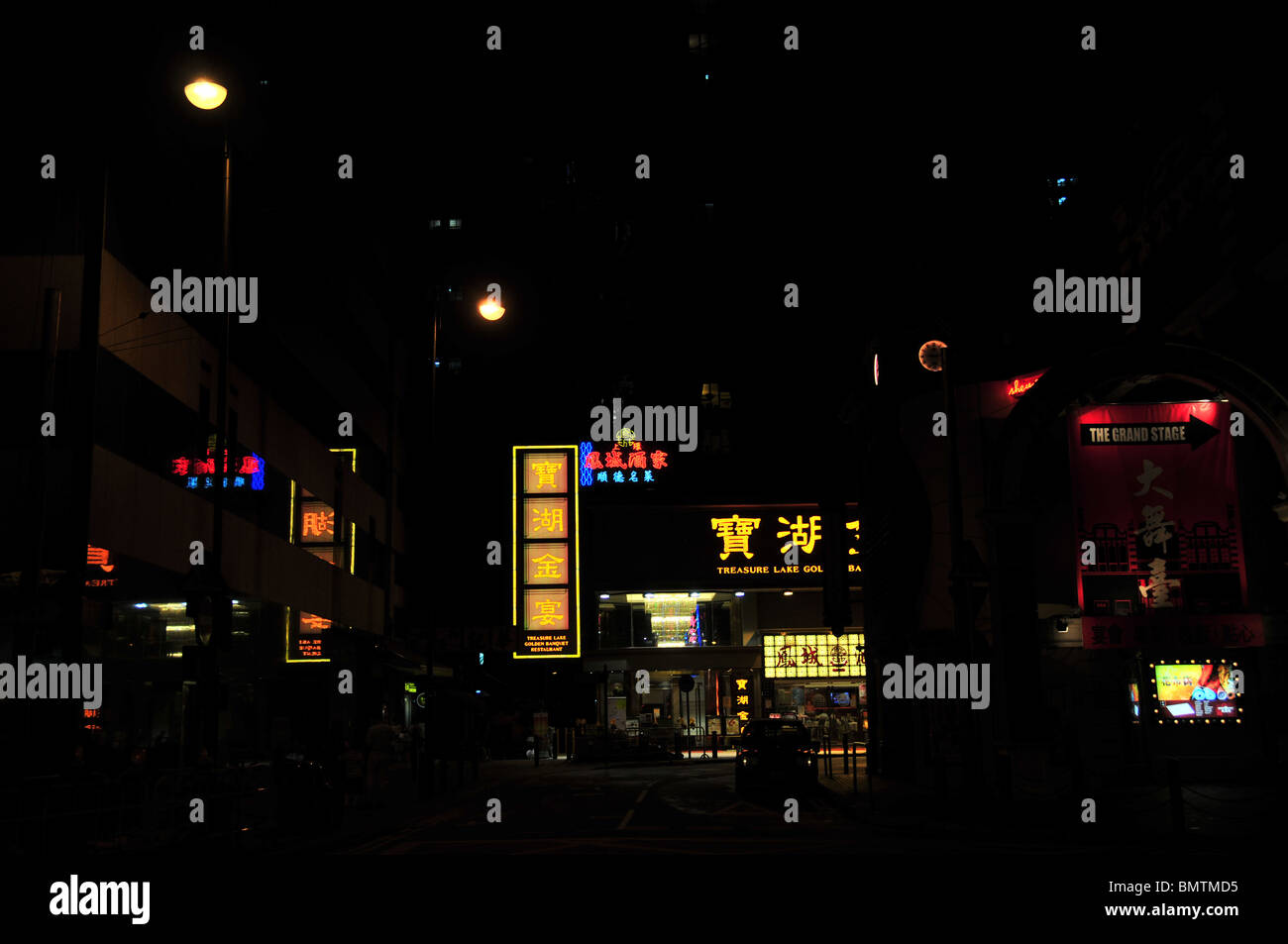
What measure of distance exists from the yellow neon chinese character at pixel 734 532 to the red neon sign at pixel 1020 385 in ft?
88.4

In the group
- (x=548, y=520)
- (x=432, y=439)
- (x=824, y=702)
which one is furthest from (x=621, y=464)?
(x=432, y=439)

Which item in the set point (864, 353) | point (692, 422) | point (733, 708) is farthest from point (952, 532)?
point (692, 422)

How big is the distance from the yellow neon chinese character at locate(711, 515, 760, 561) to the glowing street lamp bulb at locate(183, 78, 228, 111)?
37.8 meters

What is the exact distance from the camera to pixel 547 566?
37.6m

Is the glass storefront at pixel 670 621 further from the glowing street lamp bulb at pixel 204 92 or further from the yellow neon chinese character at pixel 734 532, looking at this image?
the glowing street lamp bulb at pixel 204 92

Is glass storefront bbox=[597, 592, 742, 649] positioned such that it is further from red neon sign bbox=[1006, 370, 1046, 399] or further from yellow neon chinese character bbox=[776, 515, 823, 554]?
red neon sign bbox=[1006, 370, 1046, 399]

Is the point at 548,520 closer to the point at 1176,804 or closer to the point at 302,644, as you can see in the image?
the point at 302,644

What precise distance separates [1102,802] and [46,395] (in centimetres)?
1842

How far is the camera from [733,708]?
52375 millimetres

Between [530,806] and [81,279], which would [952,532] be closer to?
[530,806]

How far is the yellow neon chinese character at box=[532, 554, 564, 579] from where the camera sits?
123 feet

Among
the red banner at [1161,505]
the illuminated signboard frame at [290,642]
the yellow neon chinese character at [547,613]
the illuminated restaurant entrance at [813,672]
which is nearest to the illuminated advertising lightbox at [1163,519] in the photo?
the red banner at [1161,505]

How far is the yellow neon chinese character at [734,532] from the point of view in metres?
51.5

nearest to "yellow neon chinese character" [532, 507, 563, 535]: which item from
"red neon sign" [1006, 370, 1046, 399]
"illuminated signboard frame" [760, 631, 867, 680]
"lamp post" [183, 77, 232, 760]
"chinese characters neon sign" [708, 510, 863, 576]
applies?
"chinese characters neon sign" [708, 510, 863, 576]
